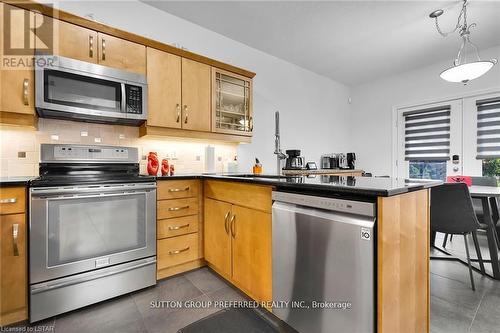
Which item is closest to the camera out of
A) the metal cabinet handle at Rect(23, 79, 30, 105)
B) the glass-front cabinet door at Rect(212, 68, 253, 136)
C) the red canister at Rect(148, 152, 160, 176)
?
the metal cabinet handle at Rect(23, 79, 30, 105)

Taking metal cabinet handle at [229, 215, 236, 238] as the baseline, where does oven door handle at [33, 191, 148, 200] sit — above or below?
above

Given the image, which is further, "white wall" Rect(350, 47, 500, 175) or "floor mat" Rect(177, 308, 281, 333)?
"white wall" Rect(350, 47, 500, 175)

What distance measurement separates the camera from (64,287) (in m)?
1.59

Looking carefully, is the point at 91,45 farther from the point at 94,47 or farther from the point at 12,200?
the point at 12,200

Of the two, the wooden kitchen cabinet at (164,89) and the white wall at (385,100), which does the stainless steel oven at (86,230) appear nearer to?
the wooden kitchen cabinet at (164,89)

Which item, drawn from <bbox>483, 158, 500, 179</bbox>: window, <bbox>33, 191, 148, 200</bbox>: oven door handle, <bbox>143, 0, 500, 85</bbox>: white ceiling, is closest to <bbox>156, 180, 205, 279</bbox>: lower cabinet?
<bbox>33, 191, 148, 200</bbox>: oven door handle

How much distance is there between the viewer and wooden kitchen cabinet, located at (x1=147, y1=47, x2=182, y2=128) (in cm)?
→ 221

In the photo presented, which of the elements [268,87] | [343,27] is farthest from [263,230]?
[343,27]

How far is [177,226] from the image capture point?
214cm

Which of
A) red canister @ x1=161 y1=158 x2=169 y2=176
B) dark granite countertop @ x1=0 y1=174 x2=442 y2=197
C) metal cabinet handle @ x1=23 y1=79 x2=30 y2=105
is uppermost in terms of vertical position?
metal cabinet handle @ x1=23 y1=79 x2=30 y2=105

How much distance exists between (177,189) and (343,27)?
8.78ft

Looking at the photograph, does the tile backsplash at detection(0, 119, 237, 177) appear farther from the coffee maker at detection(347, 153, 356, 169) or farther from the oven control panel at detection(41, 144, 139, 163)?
the coffee maker at detection(347, 153, 356, 169)

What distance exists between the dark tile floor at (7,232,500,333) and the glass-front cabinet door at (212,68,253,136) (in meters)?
1.58

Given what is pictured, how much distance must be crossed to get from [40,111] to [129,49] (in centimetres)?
87
